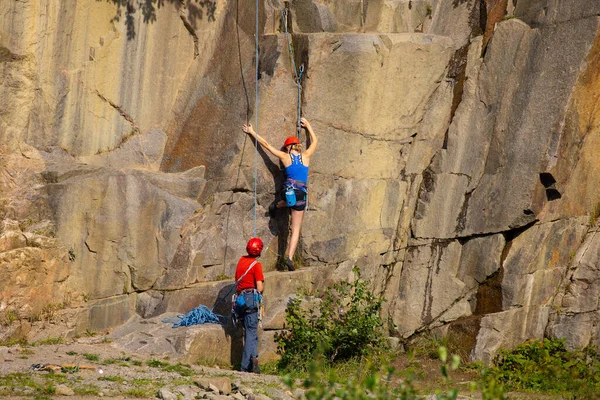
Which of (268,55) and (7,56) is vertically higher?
(268,55)

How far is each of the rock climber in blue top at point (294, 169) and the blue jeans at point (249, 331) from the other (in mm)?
1730

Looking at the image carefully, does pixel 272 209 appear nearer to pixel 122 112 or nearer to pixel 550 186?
pixel 122 112

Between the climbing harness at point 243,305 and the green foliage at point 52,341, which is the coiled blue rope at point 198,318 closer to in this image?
the climbing harness at point 243,305

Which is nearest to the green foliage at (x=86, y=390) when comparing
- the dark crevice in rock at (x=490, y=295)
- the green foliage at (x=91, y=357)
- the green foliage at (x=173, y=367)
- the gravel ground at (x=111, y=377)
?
the gravel ground at (x=111, y=377)

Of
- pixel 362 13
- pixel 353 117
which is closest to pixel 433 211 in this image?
pixel 353 117

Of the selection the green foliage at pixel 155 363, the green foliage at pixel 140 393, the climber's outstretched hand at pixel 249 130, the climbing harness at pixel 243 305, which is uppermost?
the climber's outstretched hand at pixel 249 130

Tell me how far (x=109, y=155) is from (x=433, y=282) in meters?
5.06

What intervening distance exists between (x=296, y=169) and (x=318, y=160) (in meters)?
0.59

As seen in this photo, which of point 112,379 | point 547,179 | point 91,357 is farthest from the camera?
point 547,179

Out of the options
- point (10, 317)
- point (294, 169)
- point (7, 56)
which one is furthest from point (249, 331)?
point (7, 56)

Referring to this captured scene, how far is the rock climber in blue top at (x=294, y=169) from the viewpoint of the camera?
1263 centimetres

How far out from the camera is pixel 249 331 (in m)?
11.2

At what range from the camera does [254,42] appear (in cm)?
1302

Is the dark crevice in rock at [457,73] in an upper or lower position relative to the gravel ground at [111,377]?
upper
